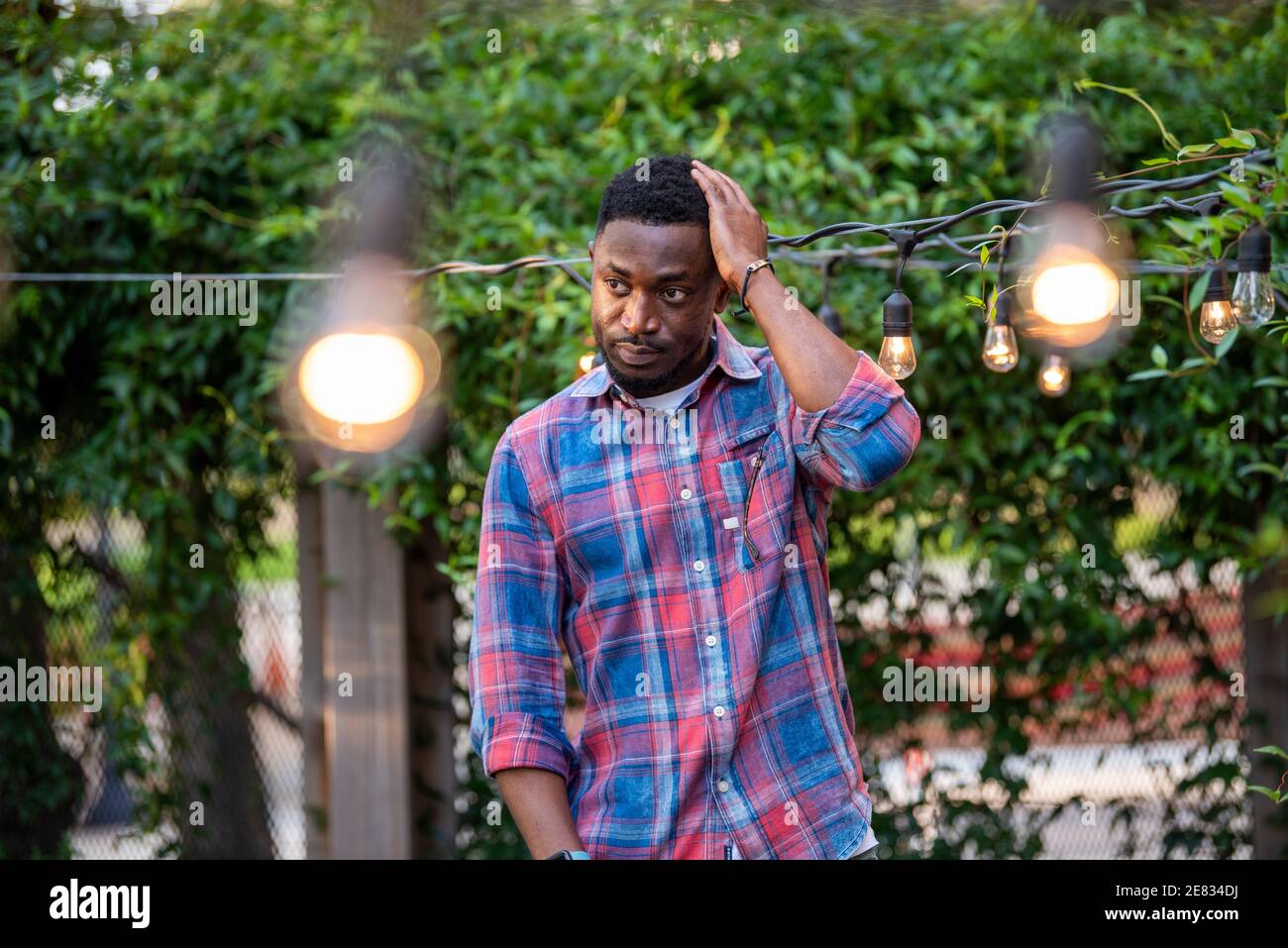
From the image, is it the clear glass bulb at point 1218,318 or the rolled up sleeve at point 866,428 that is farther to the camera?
the clear glass bulb at point 1218,318

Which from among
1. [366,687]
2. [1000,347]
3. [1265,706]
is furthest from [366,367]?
[1265,706]

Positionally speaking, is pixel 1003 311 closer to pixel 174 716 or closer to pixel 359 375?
pixel 359 375

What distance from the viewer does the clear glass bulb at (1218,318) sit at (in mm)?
2342

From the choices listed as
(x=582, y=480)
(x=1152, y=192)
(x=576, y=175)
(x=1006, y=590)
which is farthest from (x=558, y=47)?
(x=582, y=480)

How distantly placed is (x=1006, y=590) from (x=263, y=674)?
2562 mm

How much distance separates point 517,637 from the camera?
197 centimetres

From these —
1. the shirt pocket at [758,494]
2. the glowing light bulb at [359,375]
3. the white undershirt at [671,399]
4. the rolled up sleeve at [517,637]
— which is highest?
the glowing light bulb at [359,375]

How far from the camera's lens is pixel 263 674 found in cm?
444

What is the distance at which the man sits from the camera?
1917 millimetres

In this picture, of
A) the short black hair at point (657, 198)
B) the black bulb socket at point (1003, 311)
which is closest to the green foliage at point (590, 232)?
the black bulb socket at point (1003, 311)

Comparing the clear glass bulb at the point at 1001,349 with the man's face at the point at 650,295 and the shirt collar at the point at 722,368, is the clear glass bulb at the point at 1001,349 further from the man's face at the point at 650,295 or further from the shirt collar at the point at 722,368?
the man's face at the point at 650,295

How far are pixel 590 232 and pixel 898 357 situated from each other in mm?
1650

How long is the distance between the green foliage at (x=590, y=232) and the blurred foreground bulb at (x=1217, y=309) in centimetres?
128

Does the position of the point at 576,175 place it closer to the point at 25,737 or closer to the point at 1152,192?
the point at 1152,192
